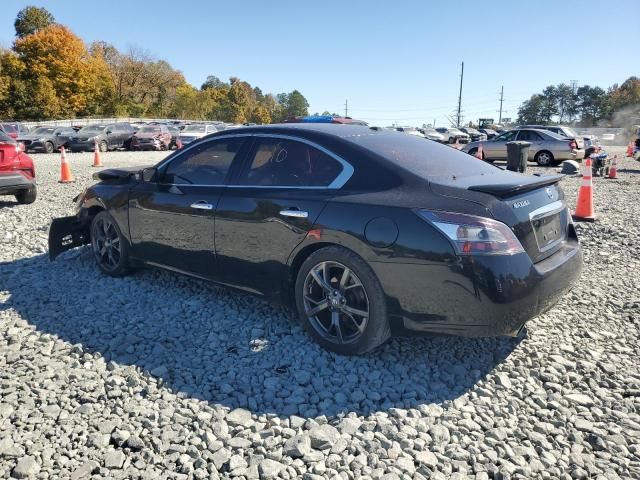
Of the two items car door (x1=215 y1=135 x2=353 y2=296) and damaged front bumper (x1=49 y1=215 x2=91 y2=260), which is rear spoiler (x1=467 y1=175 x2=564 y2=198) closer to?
car door (x1=215 y1=135 x2=353 y2=296)

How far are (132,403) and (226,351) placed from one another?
0.79 m

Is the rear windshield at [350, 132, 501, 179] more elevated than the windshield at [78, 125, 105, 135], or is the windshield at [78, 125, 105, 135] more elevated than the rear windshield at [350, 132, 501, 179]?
the windshield at [78, 125, 105, 135]

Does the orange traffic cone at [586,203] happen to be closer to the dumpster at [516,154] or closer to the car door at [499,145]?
the dumpster at [516,154]

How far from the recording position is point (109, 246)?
5.12m

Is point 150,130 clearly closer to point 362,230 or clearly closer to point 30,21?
point 362,230

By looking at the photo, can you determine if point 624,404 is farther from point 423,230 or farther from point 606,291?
point 606,291

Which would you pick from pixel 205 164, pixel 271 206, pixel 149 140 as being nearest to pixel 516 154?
pixel 205 164

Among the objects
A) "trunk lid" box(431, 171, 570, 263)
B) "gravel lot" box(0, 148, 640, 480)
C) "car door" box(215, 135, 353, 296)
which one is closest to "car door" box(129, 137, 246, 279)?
"car door" box(215, 135, 353, 296)

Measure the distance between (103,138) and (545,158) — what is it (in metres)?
20.4

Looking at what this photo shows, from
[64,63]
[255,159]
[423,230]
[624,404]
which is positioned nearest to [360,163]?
[423,230]

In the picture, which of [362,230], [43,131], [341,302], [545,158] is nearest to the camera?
[362,230]

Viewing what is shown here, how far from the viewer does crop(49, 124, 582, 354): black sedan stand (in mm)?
2971

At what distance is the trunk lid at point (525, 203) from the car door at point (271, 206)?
0.80 meters

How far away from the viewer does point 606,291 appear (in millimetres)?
4719
